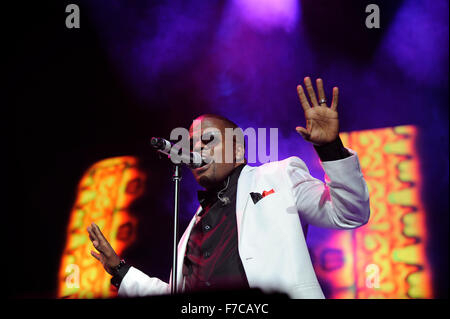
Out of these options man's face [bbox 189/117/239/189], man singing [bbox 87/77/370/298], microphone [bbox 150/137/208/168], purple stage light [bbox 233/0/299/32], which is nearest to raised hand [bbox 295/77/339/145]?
man singing [bbox 87/77/370/298]

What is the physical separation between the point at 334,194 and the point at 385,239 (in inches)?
75.8

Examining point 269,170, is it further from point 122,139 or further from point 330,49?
point 122,139

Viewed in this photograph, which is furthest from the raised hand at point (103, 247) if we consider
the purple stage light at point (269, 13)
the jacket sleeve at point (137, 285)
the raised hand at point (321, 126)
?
the purple stage light at point (269, 13)

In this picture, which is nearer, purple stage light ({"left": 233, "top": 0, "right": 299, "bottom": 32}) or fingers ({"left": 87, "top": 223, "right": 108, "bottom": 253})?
fingers ({"left": 87, "top": 223, "right": 108, "bottom": 253})

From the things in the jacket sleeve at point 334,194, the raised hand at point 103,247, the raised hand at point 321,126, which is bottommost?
the raised hand at point 103,247

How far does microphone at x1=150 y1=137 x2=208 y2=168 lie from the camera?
172 cm

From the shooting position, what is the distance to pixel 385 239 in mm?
3393

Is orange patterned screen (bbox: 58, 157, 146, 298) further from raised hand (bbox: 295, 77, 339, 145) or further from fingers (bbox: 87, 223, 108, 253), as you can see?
raised hand (bbox: 295, 77, 339, 145)

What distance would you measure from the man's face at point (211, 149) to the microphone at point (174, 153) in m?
0.36

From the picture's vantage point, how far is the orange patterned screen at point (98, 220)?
4.05 metres

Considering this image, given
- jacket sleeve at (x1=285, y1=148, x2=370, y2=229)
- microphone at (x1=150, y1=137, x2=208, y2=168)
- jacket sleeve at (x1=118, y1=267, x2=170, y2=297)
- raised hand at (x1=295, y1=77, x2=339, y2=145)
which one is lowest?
jacket sleeve at (x1=118, y1=267, x2=170, y2=297)

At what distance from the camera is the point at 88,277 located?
13.6 feet

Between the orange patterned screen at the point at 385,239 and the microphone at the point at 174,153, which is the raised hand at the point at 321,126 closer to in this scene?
the microphone at the point at 174,153
